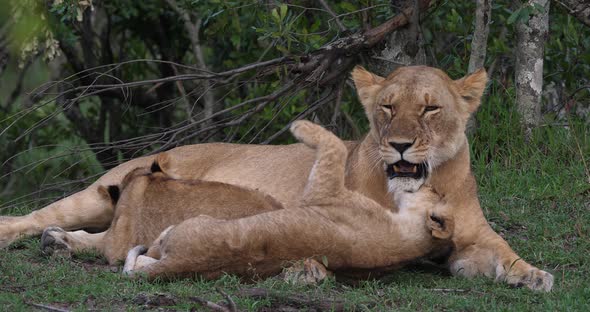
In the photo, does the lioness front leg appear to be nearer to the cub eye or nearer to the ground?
the ground

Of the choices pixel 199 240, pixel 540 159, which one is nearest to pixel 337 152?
pixel 199 240

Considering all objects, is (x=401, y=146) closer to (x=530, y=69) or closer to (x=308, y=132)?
(x=308, y=132)

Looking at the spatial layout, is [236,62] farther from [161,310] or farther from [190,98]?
[161,310]

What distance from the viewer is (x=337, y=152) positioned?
4.68m

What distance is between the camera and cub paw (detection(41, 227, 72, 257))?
486 cm

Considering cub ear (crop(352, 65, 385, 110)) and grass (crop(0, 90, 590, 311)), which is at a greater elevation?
cub ear (crop(352, 65, 385, 110))

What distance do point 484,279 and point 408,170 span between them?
0.62 metres

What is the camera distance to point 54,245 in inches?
192

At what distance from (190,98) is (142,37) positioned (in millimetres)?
760

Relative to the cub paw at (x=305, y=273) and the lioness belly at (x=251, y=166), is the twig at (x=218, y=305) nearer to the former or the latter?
the cub paw at (x=305, y=273)

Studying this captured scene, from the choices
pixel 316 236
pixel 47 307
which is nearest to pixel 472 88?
pixel 316 236

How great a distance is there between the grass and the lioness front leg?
7 centimetres

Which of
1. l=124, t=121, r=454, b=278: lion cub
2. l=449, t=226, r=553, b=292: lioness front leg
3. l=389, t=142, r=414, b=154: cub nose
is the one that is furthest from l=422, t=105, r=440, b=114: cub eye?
l=449, t=226, r=553, b=292: lioness front leg

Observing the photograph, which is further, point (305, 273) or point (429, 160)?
point (429, 160)
